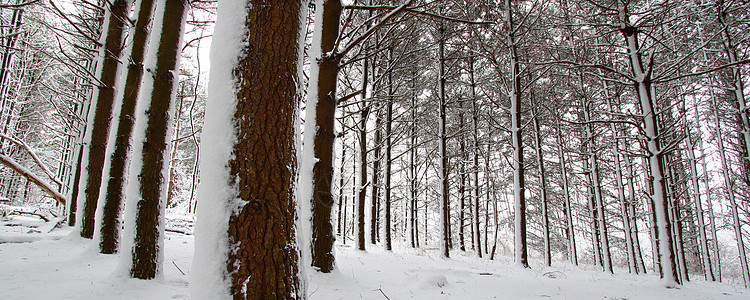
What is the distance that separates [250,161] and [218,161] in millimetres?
176

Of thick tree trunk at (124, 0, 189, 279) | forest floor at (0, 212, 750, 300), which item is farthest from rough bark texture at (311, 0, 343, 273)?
thick tree trunk at (124, 0, 189, 279)

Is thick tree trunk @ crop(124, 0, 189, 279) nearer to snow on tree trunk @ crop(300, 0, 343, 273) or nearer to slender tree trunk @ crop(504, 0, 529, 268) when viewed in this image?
snow on tree trunk @ crop(300, 0, 343, 273)

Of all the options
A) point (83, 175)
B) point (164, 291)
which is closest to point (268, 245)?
point (164, 291)

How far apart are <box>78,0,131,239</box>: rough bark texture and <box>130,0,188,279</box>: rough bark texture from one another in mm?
1576

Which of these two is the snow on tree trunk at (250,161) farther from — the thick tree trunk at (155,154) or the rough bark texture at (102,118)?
the rough bark texture at (102,118)

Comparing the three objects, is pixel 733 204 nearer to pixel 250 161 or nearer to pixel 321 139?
pixel 321 139

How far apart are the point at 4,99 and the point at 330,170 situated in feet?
53.9

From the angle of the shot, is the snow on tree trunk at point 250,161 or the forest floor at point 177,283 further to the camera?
the forest floor at point 177,283

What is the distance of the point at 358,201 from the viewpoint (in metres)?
8.26

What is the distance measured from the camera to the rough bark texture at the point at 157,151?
2859 millimetres

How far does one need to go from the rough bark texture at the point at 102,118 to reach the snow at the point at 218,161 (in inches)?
158

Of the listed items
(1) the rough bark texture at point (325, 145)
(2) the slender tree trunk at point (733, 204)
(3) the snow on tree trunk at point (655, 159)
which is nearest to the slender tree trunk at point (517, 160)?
(3) the snow on tree trunk at point (655, 159)

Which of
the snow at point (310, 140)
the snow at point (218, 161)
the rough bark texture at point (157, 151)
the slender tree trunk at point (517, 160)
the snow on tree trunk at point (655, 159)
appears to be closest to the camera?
the snow at point (218, 161)

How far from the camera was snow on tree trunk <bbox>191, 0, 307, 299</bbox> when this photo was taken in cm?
149
